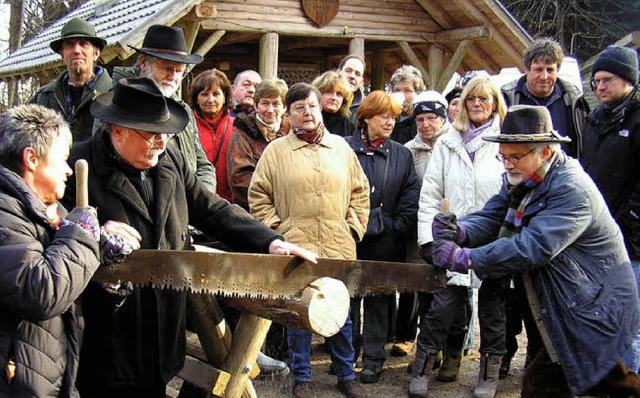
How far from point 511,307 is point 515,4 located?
20.9 m

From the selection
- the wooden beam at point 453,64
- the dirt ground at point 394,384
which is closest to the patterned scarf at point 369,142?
the dirt ground at point 394,384

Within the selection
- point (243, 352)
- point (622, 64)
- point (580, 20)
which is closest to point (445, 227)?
point (243, 352)

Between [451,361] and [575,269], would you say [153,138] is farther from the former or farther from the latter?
[451,361]

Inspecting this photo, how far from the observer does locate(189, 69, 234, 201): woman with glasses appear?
626cm

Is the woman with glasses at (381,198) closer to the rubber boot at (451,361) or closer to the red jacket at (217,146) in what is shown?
the rubber boot at (451,361)

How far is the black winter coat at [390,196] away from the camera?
6.17 meters

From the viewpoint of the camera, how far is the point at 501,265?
161 inches

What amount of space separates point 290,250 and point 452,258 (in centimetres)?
96

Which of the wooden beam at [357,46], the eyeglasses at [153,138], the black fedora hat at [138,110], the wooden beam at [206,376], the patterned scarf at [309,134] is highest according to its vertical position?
the wooden beam at [357,46]

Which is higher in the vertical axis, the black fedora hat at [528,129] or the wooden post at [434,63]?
the wooden post at [434,63]

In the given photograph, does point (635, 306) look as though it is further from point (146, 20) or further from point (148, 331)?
point (146, 20)

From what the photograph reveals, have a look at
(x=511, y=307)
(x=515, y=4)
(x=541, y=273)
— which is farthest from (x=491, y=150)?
(x=515, y=4)

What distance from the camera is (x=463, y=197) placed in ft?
19.3

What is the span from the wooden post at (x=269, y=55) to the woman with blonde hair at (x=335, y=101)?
4.41 m
